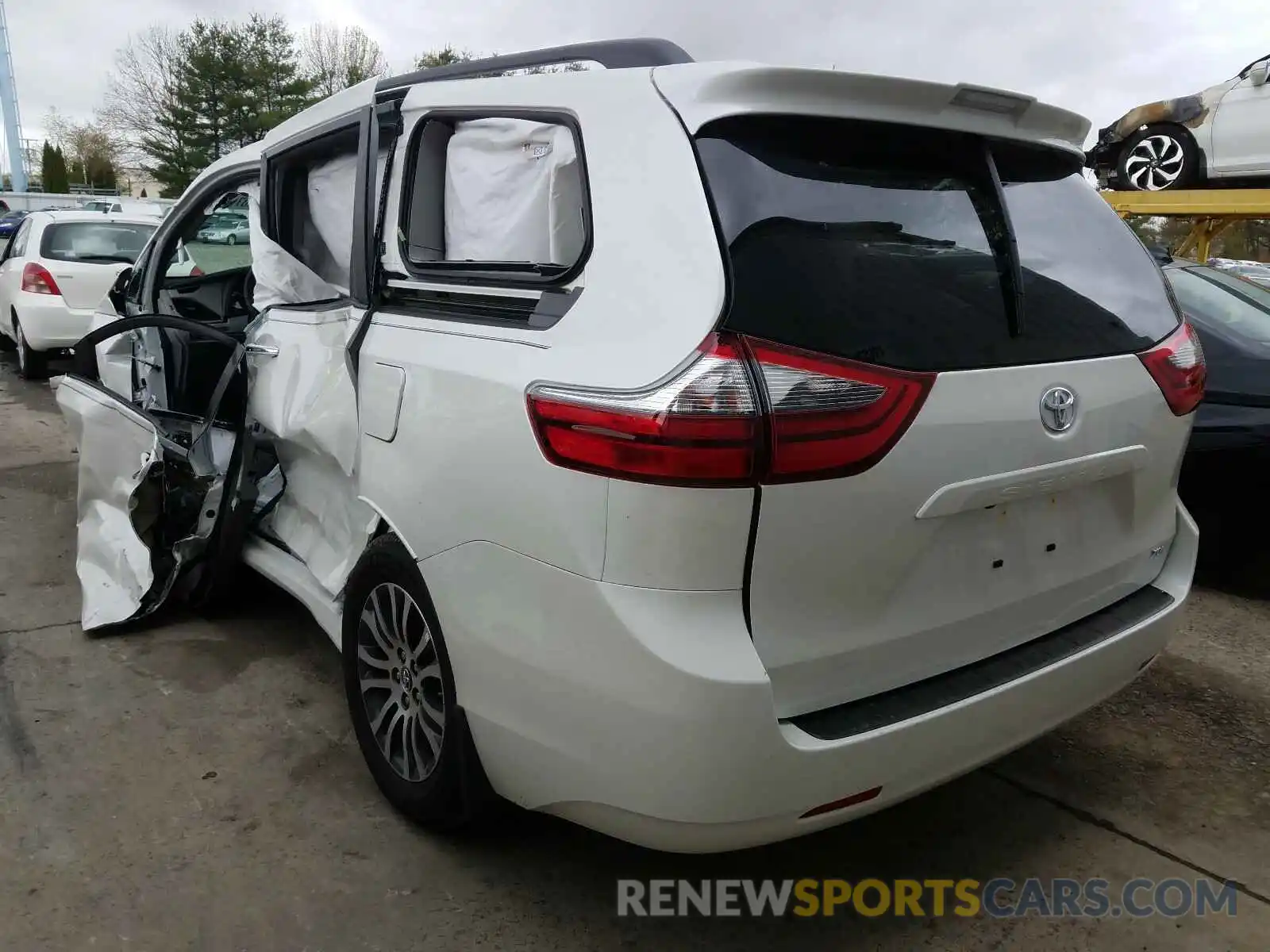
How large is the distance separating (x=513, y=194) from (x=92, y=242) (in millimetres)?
8603

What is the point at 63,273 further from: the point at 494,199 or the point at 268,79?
the point at 268,79

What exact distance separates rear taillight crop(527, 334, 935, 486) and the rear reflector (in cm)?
62

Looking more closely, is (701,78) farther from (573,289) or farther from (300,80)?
(300,80)

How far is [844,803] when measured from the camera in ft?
6.18

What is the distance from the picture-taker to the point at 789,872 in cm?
249

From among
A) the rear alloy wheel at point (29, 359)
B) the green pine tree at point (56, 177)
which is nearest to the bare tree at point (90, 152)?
the green pine tree at point (56, 177)

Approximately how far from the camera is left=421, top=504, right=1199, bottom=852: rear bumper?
174 centimetres

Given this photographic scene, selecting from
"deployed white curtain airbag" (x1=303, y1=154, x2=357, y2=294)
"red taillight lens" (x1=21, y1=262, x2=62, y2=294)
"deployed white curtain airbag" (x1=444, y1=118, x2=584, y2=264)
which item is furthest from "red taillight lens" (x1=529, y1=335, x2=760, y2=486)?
"red taillight lens" (x1=21, y1=262, x2=62, y2=294)

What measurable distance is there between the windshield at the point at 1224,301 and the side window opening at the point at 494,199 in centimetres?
346

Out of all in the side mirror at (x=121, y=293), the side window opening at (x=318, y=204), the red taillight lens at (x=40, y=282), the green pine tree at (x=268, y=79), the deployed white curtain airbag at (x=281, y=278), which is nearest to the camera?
the side window opening at (x=318, y=204)

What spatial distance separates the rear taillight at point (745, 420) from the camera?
5.60 ft

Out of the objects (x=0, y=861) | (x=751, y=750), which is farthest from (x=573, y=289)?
(x=0, y=861)

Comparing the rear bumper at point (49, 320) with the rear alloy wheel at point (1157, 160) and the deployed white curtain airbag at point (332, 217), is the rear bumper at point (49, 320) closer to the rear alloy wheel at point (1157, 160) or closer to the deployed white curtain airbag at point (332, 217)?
the deployed white curtain airbag at point (332, 217)

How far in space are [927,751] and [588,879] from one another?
960 mm
